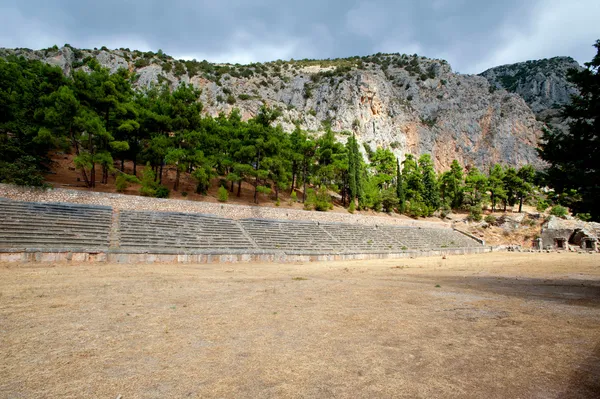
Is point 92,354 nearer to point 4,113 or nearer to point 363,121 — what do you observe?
point 4,113

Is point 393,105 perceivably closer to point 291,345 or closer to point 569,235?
point 569,235

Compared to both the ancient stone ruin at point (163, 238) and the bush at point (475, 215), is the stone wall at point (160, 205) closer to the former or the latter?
the ancient stone ruin at point (163, 238)

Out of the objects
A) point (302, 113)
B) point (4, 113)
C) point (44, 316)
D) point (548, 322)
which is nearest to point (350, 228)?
point (548, 322)

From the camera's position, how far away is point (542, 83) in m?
107

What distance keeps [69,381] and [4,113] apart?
96.1 ft

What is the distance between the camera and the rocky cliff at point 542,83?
3963 inches

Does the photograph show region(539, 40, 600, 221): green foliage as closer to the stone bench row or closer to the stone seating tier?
the stone bench row

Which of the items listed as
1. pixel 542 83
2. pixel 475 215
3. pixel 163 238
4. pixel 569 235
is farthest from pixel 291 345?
pixel 542 83

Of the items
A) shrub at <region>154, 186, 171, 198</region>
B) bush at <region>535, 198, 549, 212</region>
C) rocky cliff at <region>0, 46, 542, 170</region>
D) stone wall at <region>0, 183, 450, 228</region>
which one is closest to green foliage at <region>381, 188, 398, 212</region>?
stone wall at <region>0, 183, 450, 228</region>

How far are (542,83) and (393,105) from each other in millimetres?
67133

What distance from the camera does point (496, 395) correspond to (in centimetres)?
266

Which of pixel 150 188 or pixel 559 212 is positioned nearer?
pixel 150 188

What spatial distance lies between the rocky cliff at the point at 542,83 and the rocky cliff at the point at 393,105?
19101 mm

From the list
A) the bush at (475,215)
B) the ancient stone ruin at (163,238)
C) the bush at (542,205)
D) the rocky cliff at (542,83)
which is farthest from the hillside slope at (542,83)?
the ancient stone ruin at (163,238)
